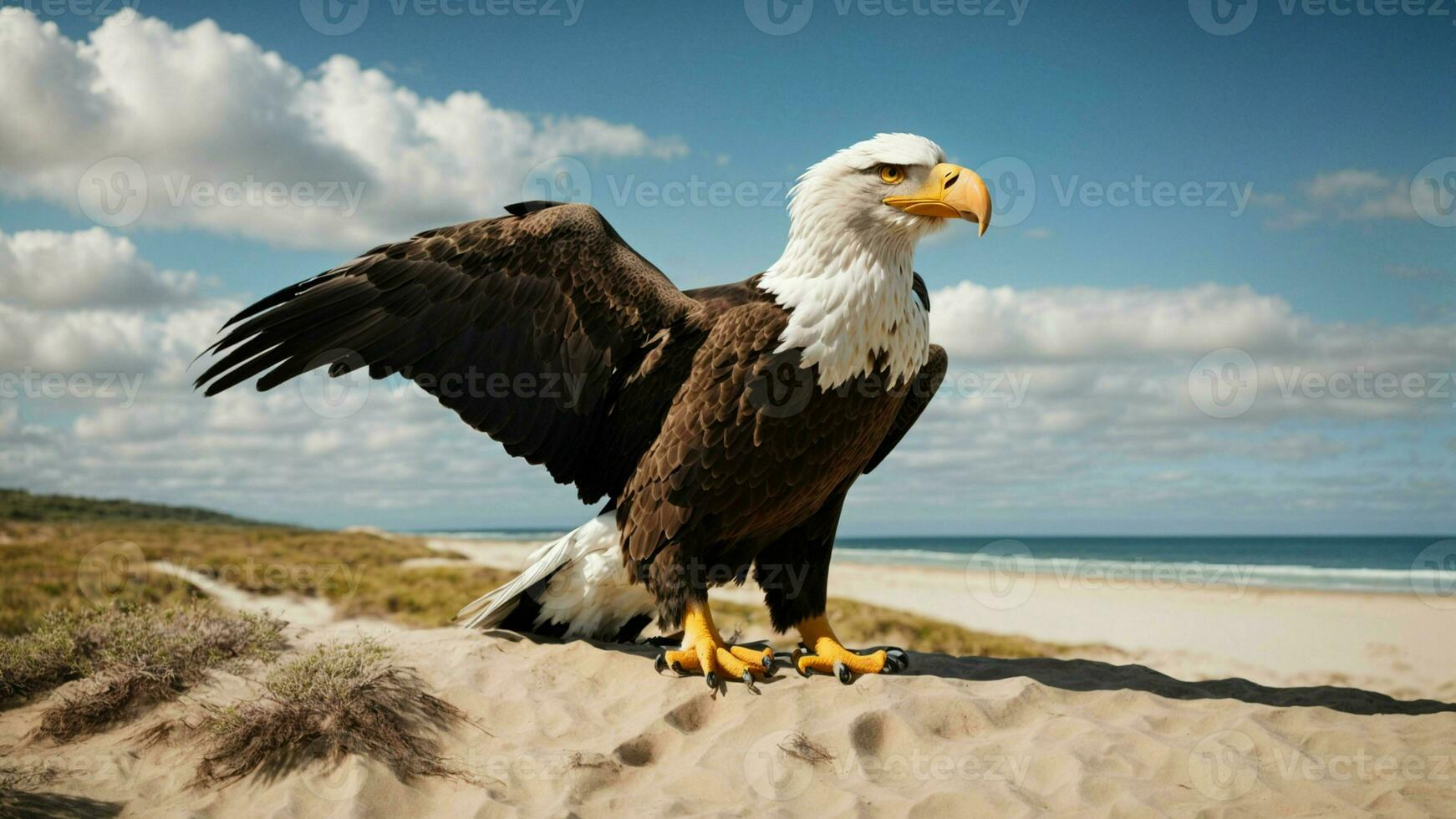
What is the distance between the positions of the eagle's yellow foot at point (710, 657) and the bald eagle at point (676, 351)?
1 centimetres

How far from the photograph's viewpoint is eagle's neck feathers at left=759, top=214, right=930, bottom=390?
3955 mm

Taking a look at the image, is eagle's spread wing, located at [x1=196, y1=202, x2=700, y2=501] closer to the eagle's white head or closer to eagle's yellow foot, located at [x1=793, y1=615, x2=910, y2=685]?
the eagle's white head

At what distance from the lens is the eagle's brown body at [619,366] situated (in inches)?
158

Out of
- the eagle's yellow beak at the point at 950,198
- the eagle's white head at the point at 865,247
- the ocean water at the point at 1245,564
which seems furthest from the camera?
the ocean water at the point at 1245,564

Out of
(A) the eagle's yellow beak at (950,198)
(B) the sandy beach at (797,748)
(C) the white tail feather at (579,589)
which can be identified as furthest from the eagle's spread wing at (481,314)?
(B) the sandy beach at (797,748)

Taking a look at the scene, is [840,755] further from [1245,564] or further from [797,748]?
[1245,564]

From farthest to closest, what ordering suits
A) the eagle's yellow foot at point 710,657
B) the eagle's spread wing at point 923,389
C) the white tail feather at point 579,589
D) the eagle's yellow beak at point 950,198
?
the eagle's spread wing at point 923,389 → the white tail feather at point 579,589 → the eagle's yellow foot at point 710,657 → the eagle's yellow beak at point 950,198

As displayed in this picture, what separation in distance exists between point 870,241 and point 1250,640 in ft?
39.2

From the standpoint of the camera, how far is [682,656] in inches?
171

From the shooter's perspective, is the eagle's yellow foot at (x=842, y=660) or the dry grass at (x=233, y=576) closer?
the eagle's yellow foot at (x=842, y=660)

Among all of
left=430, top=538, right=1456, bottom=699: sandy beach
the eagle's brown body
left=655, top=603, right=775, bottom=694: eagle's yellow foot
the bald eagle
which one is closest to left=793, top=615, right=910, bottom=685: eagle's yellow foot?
the bald eagle

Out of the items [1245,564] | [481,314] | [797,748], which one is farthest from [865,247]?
[1245,564]

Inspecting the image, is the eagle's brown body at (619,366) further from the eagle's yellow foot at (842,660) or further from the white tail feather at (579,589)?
the eagle's yellow foot at (842,660)

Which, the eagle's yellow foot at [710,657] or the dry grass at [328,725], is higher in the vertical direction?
the eagle's yellow foot at [710,657]
